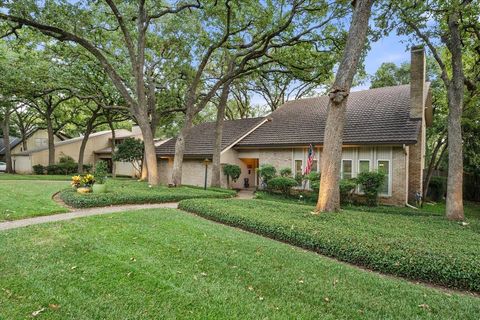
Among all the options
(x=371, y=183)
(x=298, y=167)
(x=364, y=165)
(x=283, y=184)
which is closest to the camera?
(x=371, y=183)

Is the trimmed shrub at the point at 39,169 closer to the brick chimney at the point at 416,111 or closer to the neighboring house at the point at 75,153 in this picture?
the neighboring house at the point at 75,153

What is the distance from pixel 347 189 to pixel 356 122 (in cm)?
444

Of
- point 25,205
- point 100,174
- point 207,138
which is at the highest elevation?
point 207,138

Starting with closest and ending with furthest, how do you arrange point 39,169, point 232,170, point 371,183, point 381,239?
point 381,239 → point 371,183 → point 232,170 → point 39,169

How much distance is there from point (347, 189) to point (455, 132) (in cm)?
428

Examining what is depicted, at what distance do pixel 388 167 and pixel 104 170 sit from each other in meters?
12.1

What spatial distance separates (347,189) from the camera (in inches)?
467

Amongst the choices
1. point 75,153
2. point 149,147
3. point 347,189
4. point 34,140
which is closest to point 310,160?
point 347,189

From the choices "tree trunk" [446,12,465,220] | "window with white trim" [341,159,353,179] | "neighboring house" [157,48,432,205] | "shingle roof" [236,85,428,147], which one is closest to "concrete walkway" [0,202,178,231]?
"neighboring house" [157,48,432,205]

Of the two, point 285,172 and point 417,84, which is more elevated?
point 417,84

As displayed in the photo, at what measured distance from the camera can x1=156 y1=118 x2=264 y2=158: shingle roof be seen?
59.1 ft

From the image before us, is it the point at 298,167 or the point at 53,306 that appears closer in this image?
the point at 53,306

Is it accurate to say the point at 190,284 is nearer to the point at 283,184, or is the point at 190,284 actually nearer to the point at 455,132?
the point at 455,132

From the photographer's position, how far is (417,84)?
12852mm
